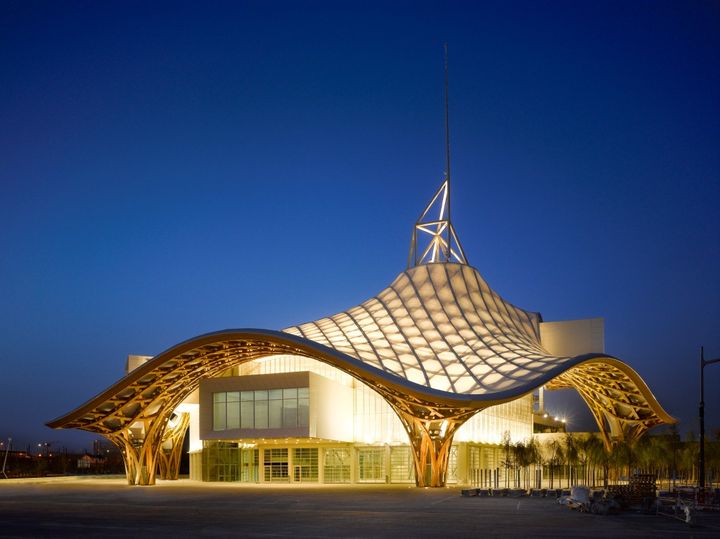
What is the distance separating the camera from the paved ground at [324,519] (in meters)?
19.1

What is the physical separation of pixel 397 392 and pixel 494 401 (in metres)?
5.22

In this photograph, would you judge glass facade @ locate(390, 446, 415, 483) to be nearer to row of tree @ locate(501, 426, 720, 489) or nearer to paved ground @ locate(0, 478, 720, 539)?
row of tree @ locate(501, 426, 720, 489)

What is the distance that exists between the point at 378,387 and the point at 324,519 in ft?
67.6

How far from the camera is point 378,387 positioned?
142 feet

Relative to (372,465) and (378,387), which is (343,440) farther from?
(378,387)

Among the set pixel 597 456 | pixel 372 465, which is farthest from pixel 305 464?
pixel 597 456

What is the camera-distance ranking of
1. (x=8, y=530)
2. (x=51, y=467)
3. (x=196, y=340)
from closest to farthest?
(x=8, y=530), (x=196, y=340), (x=51, y=467)

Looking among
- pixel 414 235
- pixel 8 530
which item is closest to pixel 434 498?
pixel 8 530

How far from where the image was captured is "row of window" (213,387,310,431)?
49406 mm

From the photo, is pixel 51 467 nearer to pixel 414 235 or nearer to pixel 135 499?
pixel 414 235

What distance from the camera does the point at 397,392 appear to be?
41469 mm

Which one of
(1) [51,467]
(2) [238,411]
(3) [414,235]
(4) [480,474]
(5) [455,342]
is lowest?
(1) [51,467]

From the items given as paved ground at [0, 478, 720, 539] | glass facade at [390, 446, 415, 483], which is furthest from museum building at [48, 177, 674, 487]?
paved ground at [0, 478, 720, 539]

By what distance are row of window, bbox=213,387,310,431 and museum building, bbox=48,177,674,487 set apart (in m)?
0.09
